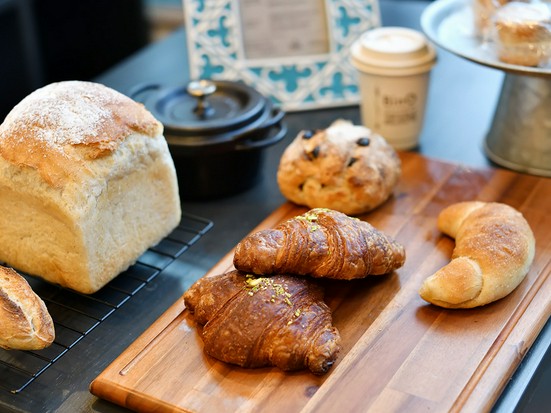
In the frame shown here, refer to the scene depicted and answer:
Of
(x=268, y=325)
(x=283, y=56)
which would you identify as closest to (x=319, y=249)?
(x=268, y=325)

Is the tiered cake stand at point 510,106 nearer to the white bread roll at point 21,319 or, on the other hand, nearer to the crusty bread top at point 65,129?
the crusty bread top at point 65,129

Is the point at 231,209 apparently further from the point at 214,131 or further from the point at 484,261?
the point at 484,261

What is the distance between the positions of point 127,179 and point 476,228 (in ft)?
2.19

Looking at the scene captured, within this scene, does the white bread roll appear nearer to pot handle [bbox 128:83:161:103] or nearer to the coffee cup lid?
pot handle [bbox 128:83:161:103]

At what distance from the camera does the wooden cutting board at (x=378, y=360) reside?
48.5 inches

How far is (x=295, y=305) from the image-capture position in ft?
4.33

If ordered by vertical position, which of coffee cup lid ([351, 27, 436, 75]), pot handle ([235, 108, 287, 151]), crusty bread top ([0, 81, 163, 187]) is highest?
crusty bread top ([0, 81, 163, 187])

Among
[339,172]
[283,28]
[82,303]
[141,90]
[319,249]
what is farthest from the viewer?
[283,28]

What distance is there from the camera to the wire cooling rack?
1.36 metres

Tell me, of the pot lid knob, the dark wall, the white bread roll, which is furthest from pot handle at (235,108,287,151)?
the dark wall

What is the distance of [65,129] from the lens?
1.42m

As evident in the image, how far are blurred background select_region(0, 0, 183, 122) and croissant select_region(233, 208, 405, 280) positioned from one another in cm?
180

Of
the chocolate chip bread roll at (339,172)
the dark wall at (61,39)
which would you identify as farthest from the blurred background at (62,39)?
the chocolate chip bread roll at (339,172)

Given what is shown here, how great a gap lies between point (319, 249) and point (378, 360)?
21 cm
